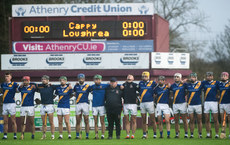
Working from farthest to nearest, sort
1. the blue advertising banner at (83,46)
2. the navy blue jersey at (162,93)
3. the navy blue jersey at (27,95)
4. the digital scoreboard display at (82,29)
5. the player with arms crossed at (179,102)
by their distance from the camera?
1. the blue advertising banner at (83,46)
2. the digital scoreboard display at (82,29)
3. the navy blue jersey at (27,95)
4. the navy blue jersey at (162,93)
5. the player with arms crossed at (179,102)

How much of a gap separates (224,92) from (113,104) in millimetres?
3939

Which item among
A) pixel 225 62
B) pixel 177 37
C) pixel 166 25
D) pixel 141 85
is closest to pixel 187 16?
pixel 177 37

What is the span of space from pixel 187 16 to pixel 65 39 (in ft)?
83.1

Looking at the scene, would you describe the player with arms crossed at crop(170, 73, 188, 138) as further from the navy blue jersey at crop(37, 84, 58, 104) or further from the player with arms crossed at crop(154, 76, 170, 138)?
the navy blue jersey at crop(37, 84, 58, 104)

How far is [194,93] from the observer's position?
18.3 meters

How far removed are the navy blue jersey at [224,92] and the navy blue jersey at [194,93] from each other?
27.9 inches

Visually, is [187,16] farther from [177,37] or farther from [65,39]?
[65,39]

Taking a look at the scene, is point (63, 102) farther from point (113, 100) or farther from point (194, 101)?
point (194, 101)

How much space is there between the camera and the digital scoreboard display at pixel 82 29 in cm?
2747

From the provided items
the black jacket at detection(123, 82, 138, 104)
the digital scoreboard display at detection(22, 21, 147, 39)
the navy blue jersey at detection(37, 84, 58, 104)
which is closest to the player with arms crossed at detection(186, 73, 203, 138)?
the black jacket at detection(123, 82, 138, 104)

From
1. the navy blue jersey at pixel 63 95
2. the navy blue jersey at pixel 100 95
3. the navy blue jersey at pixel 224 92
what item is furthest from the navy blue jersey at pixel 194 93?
the navy blue jersey at pixel 63 95

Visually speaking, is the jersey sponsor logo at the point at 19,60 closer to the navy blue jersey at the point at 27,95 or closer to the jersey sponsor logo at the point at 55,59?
the jersey sponsor logo at the point at 55,59

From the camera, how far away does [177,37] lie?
52.7 m

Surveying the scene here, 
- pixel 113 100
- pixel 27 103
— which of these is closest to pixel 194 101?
pixel 113 100
